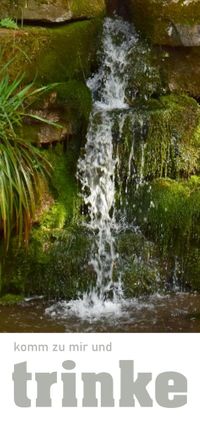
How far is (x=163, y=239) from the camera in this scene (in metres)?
5.61

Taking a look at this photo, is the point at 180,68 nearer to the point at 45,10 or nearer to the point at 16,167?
the point at 45,10

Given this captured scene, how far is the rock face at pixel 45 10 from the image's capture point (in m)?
5.91

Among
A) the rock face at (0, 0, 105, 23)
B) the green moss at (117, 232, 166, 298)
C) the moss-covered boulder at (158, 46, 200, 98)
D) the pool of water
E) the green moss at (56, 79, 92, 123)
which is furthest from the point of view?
the moss-covered boulder at (158, 46, 200, 98)

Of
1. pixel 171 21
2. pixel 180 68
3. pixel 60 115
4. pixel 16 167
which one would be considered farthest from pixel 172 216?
pixel 171 21

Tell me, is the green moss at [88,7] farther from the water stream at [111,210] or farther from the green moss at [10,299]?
the green moss at [10,299]

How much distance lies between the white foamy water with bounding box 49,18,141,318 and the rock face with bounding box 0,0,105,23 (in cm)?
47

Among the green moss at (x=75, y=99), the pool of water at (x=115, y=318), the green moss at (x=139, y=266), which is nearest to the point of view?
the pool of water at (x=115, y=318)

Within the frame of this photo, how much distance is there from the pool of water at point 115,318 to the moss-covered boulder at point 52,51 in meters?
2.00

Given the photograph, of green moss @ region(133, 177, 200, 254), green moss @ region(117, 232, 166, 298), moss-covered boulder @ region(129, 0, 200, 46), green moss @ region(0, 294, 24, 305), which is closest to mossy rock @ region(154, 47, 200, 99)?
moss-covered boulder @ region(129, 0, 200, 46)

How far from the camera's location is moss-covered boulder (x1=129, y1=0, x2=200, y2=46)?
6195mm

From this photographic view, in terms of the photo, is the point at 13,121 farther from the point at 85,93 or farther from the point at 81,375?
the point at 81,375

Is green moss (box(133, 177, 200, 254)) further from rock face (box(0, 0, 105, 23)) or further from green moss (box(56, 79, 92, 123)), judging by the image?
rock face (box(0, 0, 105, 23))

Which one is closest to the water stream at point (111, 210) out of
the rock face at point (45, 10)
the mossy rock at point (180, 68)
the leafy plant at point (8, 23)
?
the mossy rock at point (180, 68)

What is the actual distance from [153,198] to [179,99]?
1119 millimetres
